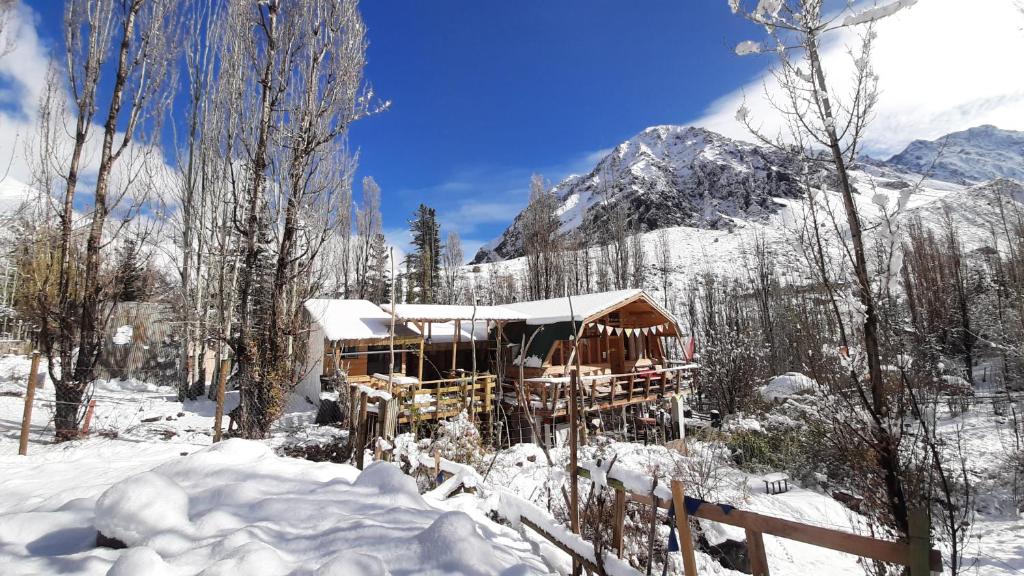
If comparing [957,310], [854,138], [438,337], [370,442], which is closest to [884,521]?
[854,138]

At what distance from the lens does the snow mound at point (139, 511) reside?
233 cm

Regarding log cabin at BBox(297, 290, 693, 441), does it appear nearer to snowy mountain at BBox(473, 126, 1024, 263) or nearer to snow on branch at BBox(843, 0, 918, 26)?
snow on branch at BBox(843, 0, 918, 26)

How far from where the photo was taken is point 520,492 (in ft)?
20.4

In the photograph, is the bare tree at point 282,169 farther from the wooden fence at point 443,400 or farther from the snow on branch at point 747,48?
the snow on branch at point 747,48

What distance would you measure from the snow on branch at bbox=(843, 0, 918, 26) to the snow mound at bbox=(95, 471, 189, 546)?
533cm

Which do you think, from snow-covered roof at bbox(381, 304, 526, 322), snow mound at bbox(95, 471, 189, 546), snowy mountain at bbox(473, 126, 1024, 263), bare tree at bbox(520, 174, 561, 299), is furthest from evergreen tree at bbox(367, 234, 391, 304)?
snow mound at bbox(95, 471, 189, 546)

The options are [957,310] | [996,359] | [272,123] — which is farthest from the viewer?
[996,359]

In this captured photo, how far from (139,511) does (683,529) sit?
3221 millimetres

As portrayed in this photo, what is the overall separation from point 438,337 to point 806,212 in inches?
455

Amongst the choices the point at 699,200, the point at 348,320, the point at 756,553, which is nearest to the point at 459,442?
the point at 756,553

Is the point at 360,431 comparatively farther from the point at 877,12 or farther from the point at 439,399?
the point at 877,12

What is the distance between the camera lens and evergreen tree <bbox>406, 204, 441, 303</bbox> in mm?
31094

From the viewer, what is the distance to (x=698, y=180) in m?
70.9

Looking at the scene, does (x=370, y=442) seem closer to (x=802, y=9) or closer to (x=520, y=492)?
(x=520, y=492)
